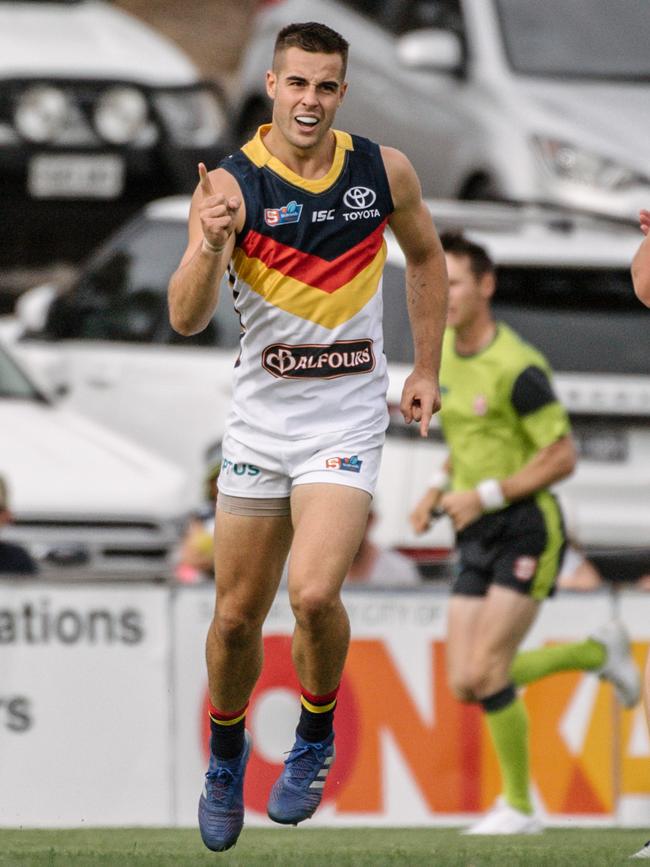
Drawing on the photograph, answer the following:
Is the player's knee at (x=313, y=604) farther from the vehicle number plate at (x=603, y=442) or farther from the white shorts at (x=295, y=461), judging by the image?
the vehicle number plate at (x=603, y=442)

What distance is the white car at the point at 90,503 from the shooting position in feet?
38.0

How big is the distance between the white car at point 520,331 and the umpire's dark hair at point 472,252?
1207 mm

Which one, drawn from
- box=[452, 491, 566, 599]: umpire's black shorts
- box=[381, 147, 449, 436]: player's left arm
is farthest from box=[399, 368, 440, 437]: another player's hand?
box=[452, 491, 566, 599]: umpire's black shorts

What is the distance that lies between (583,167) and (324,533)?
695 cm

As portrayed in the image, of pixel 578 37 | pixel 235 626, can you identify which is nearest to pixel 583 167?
pixel 578 37

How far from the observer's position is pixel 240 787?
7.61 meters

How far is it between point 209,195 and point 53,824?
4.92 m

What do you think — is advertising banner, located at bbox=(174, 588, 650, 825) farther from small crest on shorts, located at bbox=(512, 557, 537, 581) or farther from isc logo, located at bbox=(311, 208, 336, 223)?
isc logo, located at bbox=(311, 208, 336, 223)

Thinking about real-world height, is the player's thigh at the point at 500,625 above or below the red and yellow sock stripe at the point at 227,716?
below

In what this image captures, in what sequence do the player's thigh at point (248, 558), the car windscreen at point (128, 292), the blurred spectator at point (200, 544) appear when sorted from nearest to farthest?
the player's thigh at point (248, 558), the blurred spectator at point (200, 544), the car windscreen at point (128, 292)

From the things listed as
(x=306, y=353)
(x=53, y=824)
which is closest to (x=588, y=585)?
(x=53, y=824)

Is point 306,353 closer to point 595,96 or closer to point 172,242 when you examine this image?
point 172,242

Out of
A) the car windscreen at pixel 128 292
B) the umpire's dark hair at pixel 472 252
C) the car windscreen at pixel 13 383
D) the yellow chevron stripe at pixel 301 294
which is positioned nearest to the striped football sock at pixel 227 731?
the yellow chevron stripe at pixel 301 294

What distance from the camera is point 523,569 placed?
10.2 meters
